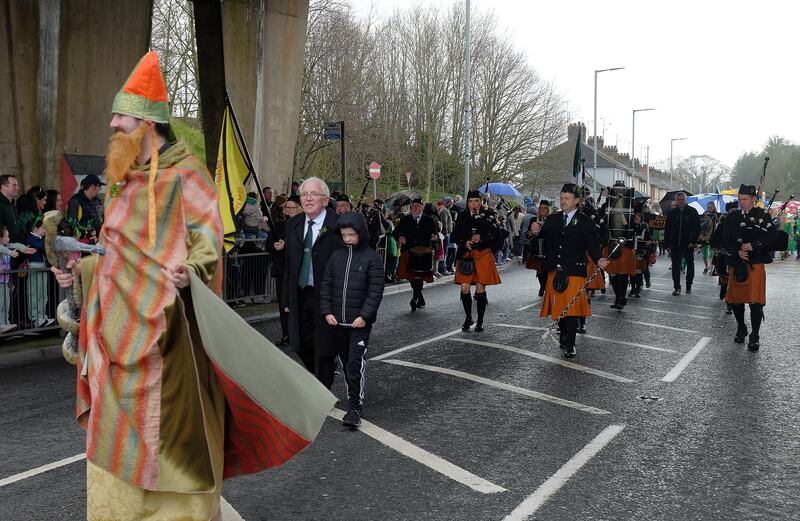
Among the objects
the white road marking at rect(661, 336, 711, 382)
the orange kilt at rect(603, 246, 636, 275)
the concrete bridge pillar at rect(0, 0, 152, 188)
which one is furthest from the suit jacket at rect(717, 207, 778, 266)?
the concrete bridge pillar at rect(0, 0, 152, 188)

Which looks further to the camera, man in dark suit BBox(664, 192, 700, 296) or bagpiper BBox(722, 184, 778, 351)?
man in dark suit BBox(664, 192, 700, 296)

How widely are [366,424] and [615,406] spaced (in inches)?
87.6

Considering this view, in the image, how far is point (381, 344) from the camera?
411 inches

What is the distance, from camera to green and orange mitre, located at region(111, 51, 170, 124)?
352 cm

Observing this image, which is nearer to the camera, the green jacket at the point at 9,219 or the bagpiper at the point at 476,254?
the green jacket at the point at 9,219

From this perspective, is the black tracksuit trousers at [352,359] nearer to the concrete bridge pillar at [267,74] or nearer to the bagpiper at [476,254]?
the bagpiper at [476,254]

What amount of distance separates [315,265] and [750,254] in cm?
603

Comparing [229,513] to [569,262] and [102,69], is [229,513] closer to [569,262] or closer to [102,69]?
[569,262]

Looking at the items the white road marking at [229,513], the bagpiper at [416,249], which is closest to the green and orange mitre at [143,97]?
the white road marking at [229,513]

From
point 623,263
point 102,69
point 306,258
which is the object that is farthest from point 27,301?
point 623,263

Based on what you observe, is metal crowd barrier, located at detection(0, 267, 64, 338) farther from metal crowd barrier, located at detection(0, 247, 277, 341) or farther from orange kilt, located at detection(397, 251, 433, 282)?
orange kilt, located at detection(397, 251, 433, 282)

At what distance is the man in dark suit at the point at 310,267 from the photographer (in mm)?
6770

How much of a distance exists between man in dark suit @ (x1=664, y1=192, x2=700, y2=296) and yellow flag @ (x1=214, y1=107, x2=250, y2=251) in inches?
429

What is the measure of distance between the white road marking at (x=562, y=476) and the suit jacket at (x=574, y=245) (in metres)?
3.28
